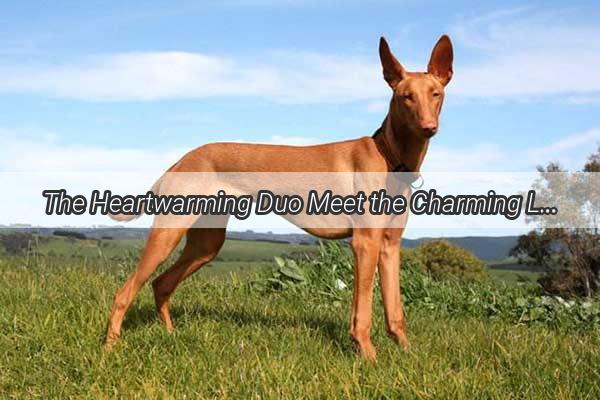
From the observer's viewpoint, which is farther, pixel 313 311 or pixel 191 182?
pixel 313 311

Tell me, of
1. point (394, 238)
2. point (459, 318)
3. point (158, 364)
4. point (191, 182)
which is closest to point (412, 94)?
point (394, 238)

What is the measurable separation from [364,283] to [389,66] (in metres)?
1.86

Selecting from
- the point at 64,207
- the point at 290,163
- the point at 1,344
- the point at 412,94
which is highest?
the point at 412,94

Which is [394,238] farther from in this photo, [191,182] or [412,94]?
[191,182]

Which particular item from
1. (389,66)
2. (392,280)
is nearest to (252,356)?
(392,280)

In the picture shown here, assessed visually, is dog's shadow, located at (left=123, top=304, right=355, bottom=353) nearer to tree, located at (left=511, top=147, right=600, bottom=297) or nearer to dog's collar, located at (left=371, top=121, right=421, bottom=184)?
dog's collar, located at (left=371, top=121, right=421, bottom=184)

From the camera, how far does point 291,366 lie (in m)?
5.46

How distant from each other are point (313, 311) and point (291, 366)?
8.85ft

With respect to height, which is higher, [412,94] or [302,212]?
[412,94]

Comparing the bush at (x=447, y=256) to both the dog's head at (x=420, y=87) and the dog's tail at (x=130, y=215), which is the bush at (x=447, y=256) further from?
the dog's head at (x=420, y=87)

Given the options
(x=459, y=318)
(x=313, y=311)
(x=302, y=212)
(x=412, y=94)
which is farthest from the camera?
(x=459, y=318)

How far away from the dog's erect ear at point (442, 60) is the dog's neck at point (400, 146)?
528mm

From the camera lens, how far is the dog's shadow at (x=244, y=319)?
22.4ft

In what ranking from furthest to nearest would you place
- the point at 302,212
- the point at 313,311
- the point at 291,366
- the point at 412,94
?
the point at 313,311 → the point at 302,212 → the point at 412,94 → the point at 291,366
